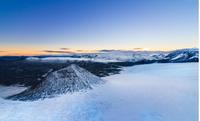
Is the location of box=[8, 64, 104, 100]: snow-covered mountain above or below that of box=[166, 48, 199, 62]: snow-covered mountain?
above

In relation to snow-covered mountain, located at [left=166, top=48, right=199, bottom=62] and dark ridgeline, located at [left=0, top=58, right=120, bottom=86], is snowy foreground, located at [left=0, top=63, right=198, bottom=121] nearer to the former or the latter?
dark ridgeline, located at [left=0, top=58, right=120, bottom=86]

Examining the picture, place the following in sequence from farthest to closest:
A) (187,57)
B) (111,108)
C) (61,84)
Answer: (187,57) → (61,84) → (111,108)

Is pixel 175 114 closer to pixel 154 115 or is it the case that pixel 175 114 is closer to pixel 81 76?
pixel 154 115

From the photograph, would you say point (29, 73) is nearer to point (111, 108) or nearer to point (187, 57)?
point (111, 108)

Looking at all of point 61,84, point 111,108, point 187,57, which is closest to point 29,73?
point 61,84

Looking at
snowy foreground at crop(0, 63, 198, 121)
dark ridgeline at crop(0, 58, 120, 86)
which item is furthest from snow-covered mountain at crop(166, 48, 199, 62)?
snowy foreground at crop(0, 63, 198, 121)

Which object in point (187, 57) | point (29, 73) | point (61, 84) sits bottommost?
point (187, 57)

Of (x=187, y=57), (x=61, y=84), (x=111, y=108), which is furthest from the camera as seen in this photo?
(x=187, y=57)

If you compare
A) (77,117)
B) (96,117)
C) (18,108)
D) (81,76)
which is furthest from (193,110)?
(81,76)

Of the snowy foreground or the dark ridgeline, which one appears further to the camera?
the dark ridgeline
